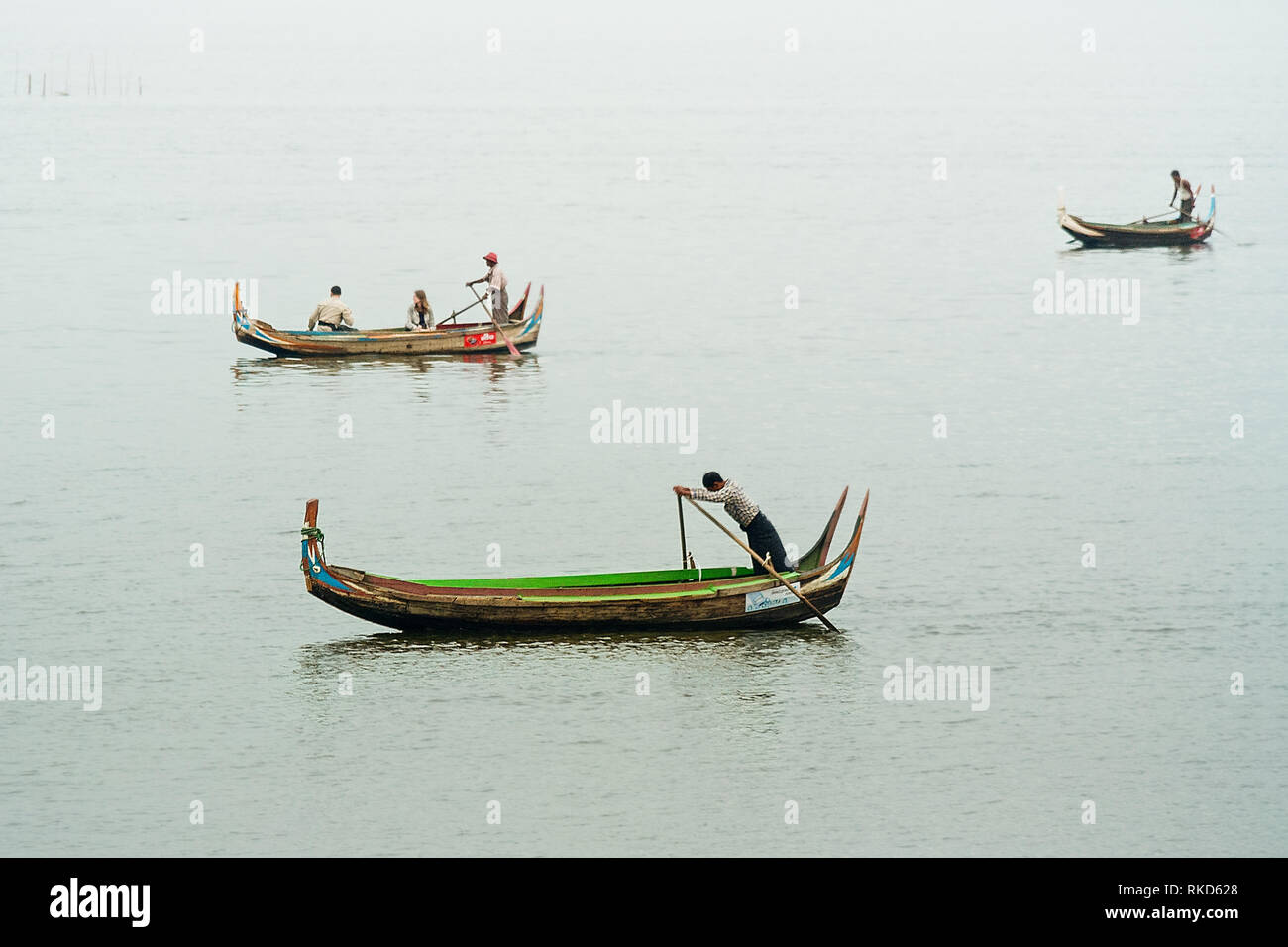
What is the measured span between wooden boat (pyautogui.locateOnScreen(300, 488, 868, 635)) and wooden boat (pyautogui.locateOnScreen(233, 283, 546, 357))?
12382 mm

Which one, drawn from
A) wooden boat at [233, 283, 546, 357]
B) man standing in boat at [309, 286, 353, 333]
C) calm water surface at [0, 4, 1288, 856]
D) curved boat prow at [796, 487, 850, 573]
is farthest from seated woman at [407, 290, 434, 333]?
curved boat prow at [796, 487, 850, 573]

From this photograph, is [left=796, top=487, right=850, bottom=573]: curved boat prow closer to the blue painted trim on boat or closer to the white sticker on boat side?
the white sticker on boat side

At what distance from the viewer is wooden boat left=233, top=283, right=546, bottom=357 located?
28656 millimetres

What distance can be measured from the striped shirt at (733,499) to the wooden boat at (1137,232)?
81.9ft

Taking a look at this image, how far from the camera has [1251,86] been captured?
79.5 meters

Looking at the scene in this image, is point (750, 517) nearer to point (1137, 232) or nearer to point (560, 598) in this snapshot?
point (560, 598)

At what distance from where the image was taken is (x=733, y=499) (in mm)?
16875

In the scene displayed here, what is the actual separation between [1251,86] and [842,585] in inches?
2720

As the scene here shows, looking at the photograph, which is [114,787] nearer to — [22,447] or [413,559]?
[413,559]

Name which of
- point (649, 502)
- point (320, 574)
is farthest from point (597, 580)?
point (649, 502)

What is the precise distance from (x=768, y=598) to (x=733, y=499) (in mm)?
943

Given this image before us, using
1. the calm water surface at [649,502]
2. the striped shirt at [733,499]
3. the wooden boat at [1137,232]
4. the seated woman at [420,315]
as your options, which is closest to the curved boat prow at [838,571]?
the calm water surface at [649,502]

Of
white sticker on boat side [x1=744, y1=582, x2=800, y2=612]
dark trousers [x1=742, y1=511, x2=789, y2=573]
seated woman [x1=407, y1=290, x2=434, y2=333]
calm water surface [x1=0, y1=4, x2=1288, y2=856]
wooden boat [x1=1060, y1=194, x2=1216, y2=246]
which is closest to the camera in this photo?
calm water surface [x1=0, y1=4, x2=1288, y2=856]

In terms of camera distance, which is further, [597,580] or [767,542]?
[767,542]
